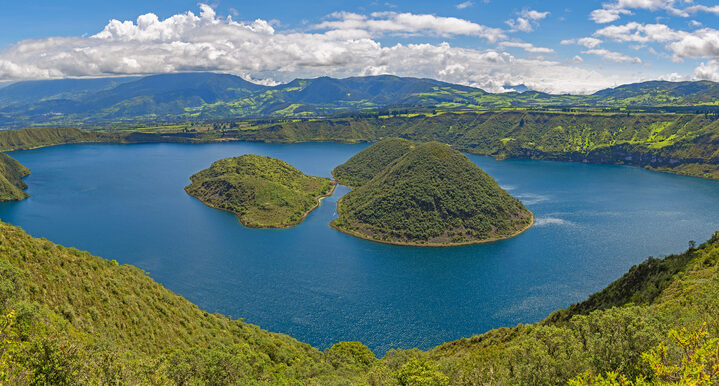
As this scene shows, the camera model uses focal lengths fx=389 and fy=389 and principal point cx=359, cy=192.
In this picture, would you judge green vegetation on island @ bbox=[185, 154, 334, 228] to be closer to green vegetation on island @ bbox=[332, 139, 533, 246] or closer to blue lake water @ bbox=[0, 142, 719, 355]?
blue lake water @ bbox=[0, 142, 719, 355]

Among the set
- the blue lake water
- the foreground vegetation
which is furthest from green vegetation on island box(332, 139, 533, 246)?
the foreground vegetation

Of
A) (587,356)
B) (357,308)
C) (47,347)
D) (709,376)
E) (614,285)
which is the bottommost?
(357,308)

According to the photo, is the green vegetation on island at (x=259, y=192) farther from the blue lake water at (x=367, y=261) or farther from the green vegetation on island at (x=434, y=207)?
the green vegetation on island at (x=434, y=207)

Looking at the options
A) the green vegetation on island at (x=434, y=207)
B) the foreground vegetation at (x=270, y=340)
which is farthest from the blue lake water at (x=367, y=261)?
the foreground vegetation at (x=270, y=340)

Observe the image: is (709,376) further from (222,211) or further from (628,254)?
(222,211)

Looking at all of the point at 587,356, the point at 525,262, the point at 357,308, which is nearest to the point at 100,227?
the point at 357,308
